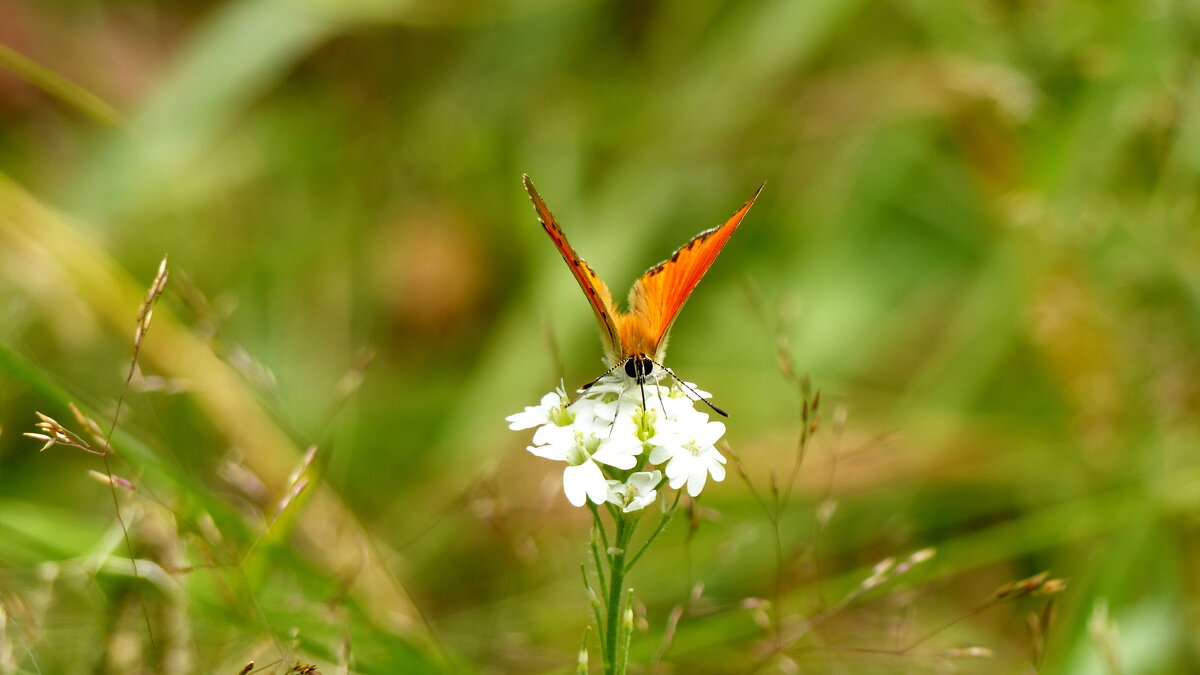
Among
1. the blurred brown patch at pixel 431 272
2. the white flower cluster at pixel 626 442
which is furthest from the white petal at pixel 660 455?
the blurred brown patch at pixel 431 272

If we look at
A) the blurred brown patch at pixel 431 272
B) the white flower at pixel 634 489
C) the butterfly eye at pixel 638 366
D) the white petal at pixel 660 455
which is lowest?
the white flower at pixel 634 489

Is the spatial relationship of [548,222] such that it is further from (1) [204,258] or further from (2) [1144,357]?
(1) [204,258]

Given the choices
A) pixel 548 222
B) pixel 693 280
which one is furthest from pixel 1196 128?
pixel 548 222

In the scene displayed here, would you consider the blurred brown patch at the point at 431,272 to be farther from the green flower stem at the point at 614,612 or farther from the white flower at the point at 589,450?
the green flower stem at the point at 614,612

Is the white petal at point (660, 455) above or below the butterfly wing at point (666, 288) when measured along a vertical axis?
below

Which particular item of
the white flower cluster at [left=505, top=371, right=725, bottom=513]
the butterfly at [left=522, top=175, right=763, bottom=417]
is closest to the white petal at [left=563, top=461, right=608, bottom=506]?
the white flower cluster at [left=505, top=371, right=725, bottom=513]

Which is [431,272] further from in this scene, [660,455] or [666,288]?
[660,455]

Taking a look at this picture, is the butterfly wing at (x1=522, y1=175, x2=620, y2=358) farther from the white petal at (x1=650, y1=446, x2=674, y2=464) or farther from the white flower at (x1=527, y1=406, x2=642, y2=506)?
the white petal at (x1=650, y1=446, x2=674, y2=464)
